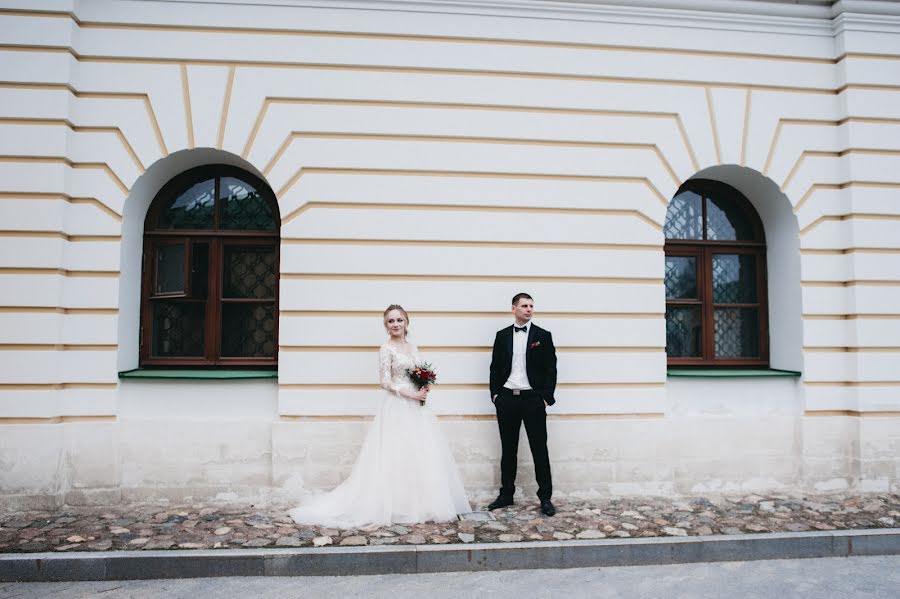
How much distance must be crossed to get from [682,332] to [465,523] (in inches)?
133

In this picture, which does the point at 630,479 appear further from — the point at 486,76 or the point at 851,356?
the point at 486,76

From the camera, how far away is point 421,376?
17.2 ft

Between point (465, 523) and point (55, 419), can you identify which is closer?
point (465, 523)

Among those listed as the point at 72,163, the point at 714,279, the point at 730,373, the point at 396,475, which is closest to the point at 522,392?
the point at 396,475

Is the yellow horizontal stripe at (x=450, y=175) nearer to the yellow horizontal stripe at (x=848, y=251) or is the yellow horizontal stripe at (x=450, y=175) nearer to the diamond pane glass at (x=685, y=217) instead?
the diamond pane glass at (x=685, y=217)

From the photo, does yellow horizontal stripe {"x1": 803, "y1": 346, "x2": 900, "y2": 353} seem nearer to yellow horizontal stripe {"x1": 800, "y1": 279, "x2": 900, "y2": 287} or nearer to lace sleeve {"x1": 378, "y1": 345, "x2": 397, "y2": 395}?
yellow horizontal stripe {"x1": 800, "y1": 279, "x2": 900, "y2": 287}

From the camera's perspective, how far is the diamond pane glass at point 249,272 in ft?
20.5

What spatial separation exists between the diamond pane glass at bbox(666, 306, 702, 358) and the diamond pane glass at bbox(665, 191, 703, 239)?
867 mm

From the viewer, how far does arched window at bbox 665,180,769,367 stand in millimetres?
6684

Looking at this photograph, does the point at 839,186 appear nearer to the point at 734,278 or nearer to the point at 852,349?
the point at 734,278

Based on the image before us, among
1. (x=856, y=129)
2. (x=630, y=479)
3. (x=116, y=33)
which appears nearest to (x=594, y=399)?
(x=630, y=479)

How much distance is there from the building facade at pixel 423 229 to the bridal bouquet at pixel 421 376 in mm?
563

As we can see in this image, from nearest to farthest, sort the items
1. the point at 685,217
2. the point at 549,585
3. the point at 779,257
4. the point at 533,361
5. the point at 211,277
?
the point at 549,585 → the point at 533,361 → the point at 211,277 → the point at 779,257 → the point at 685,217

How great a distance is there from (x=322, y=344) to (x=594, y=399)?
9.23 feet
